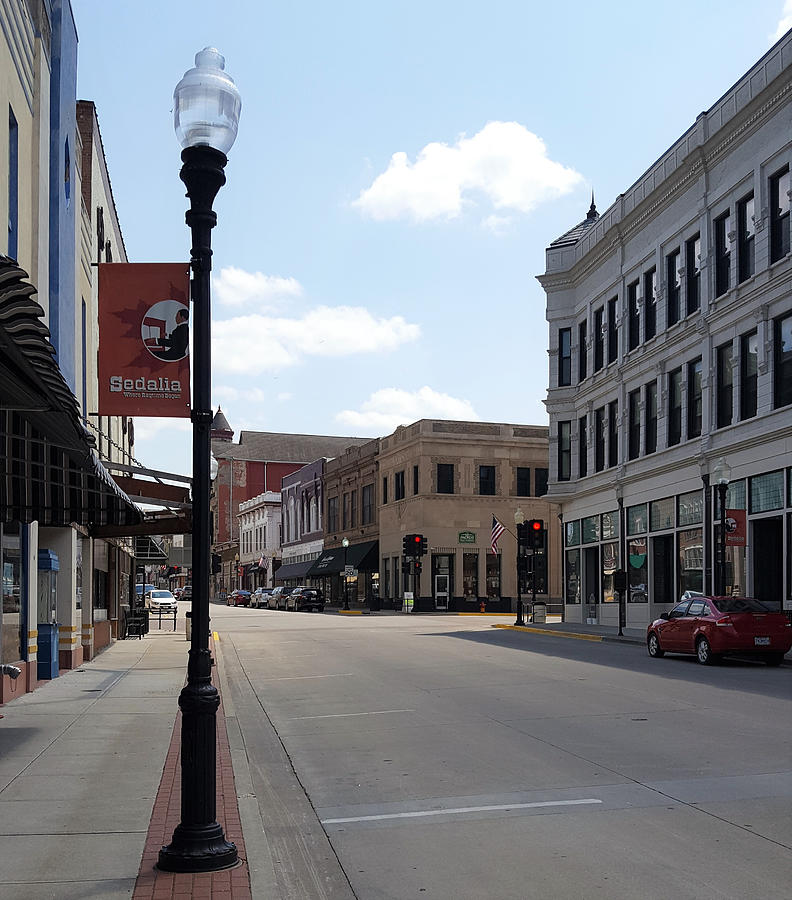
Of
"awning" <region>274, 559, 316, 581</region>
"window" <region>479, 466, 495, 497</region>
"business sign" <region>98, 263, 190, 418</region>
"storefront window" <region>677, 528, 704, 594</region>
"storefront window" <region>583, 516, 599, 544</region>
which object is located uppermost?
"window" <region>479, 466, 495, 497</region>

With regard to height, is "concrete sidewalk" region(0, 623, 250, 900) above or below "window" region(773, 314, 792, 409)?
below

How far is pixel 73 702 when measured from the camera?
16.2m

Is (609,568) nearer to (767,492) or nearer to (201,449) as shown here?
(767,492)

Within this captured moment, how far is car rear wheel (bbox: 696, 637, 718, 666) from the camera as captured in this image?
76.6ft

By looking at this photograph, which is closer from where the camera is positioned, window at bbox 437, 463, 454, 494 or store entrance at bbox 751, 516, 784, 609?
store entrance at bbox 751, 516, 784, 609

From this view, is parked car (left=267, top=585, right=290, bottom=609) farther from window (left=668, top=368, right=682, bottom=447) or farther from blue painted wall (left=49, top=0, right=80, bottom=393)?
blue painted wall (left=49, top=0, right=80, bottom=393)

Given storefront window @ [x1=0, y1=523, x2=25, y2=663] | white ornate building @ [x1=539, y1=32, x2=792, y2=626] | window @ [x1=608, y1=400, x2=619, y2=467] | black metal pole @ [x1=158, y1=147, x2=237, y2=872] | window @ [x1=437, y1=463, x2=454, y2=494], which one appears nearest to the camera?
black metal pole @ [x1=158, y1=147, x2=237, y2=872]

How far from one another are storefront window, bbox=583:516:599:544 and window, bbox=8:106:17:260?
106 ft

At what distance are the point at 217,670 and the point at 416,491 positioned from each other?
45.0 meters

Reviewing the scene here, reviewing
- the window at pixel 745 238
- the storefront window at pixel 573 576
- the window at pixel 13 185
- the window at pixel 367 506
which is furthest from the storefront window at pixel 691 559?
the window at pixel 367 506

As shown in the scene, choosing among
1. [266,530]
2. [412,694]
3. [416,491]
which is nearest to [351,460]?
[416,491]

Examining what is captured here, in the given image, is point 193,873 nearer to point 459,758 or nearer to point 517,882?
point 517,882

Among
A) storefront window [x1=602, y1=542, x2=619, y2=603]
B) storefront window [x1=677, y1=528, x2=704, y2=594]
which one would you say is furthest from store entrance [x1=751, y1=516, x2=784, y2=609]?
storefront window [x1=602, y1=542, x2=619, y2=603]

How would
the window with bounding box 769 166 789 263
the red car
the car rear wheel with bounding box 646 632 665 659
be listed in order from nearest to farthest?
the red car < the car rear wheel with bounding box 646 632 665 659 < the window with bounding box 769 166 789 263
